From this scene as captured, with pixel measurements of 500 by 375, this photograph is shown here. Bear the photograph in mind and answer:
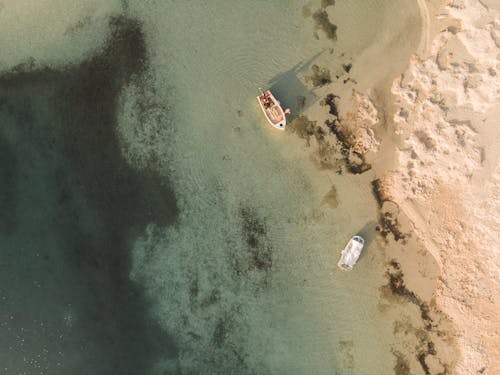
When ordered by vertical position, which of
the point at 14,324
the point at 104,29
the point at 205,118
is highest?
the point at 104,29

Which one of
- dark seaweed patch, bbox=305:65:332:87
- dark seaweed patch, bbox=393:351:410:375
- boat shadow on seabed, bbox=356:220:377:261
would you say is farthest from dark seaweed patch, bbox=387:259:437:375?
dark seaweed patch, bbox=305:65:332:87

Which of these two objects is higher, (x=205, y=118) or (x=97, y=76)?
(x=97, y=76)

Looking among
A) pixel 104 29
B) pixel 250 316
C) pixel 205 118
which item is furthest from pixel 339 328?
pixel 104 29

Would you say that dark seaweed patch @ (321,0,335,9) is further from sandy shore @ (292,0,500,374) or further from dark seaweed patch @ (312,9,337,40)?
sandy shore @ (292,0,500,374)

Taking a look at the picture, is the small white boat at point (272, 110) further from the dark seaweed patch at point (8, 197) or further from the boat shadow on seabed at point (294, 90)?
the dark seaweed patch at point (8, 197)

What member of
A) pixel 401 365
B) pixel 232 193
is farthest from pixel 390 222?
pixel 232 193

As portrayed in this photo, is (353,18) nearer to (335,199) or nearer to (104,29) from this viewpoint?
(335,199)

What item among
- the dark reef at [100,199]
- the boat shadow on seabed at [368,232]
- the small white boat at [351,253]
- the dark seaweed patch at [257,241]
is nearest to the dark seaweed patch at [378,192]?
the boat shadow on seabed at [368,232]
